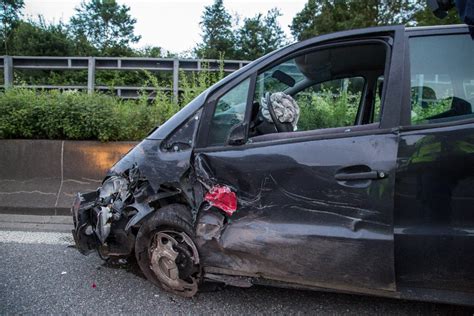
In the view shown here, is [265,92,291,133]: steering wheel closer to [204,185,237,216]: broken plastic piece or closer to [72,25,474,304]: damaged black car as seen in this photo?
[72,25,474,304]: damaged black car

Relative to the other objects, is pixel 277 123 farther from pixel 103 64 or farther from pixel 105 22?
pixel 105 22

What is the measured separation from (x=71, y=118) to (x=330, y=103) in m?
3.52

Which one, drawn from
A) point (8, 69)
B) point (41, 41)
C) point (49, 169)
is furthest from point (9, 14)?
point (49, 169)

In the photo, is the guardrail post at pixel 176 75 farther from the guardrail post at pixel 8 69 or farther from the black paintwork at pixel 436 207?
the black paintwork at pixel 436 207

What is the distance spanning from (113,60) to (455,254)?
21.7ft

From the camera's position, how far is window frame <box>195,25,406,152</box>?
2293 millimetres

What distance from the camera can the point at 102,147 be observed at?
17.0ft

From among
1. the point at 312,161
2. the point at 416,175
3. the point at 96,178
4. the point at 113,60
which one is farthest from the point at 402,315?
the point at 113,60

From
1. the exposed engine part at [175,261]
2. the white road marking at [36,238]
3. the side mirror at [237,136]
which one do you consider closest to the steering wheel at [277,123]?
the side mirror at [237,136]

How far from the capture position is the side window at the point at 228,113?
2725 millimetres

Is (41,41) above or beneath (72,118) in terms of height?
above

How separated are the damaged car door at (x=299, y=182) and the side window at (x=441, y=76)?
125 millimetres

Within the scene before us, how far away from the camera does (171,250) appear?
2779mm

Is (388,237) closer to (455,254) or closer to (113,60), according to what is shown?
(455,254)
